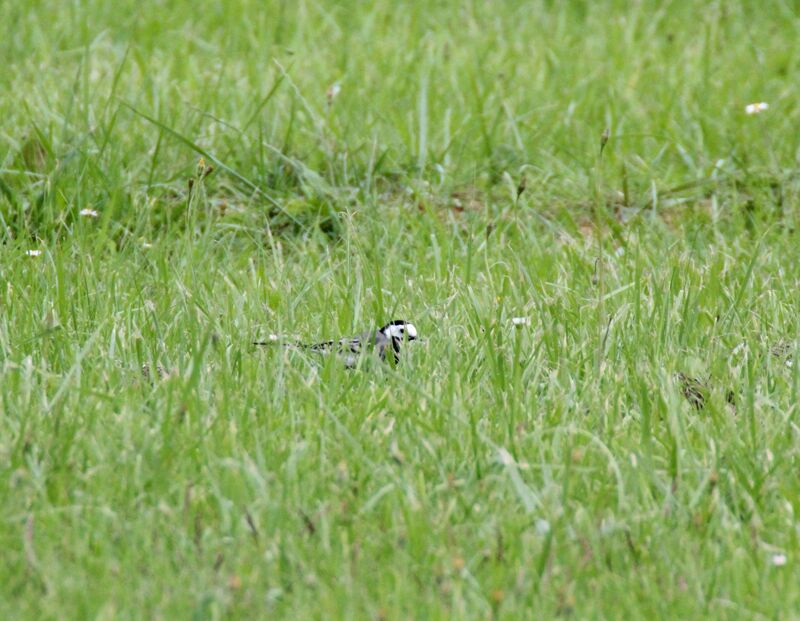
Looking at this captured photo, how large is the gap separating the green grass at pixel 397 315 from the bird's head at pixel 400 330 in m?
0.05

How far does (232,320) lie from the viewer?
134 inches

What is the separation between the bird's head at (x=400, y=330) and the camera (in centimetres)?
321

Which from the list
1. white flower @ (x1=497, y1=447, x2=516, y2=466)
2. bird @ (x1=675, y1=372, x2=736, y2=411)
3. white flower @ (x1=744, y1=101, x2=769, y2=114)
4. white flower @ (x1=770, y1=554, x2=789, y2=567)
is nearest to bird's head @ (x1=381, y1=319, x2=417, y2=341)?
bird @ (x1=675, y1=372, x2=736, y2=411)

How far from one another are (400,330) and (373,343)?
2.9 inches

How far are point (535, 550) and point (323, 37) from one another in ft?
14.3

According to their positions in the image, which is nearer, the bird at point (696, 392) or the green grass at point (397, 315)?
the green grass at point (397, 315)

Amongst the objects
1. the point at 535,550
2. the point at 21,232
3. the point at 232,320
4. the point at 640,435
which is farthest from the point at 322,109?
the point at 535,550

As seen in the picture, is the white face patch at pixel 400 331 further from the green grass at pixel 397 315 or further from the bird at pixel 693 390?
the bird at pixel 693 390

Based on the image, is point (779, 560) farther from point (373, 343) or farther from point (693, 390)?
point (373, 343)

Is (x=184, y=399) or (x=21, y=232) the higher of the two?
(x=184, y=399)

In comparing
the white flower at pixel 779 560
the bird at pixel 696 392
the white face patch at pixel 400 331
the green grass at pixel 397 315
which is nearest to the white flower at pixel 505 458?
the green grass at pixel 397 315

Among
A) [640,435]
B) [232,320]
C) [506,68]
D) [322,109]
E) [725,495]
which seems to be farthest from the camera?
[506,68]

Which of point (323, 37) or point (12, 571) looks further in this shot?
point (323, 37)

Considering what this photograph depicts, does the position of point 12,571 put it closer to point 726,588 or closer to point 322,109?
point 726,588
